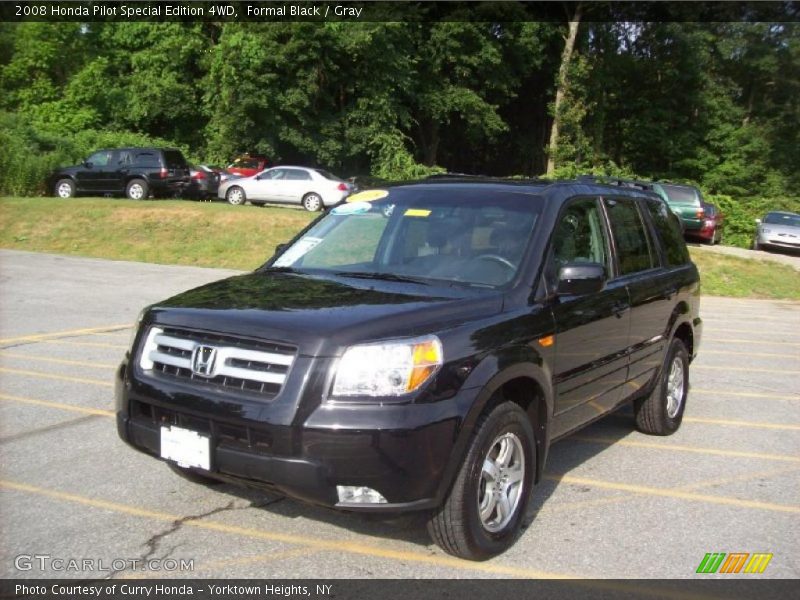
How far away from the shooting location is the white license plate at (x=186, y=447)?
3443 mm

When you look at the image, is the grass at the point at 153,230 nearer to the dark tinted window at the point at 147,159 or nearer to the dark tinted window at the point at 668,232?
the dark tinted window at the point at 147,159

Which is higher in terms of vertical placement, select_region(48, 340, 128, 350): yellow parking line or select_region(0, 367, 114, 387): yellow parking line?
select_region(0, 367, 114, 387): yellow parking line

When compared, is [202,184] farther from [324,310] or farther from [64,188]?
[324,310]

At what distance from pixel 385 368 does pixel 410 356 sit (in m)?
0.12

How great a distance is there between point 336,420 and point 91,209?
838 inches

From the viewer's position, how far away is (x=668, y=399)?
6.05 meters

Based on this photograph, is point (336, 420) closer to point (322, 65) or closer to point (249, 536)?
point (249, 536)

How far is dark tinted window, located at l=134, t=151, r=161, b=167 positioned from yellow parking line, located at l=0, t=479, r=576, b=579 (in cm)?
2270

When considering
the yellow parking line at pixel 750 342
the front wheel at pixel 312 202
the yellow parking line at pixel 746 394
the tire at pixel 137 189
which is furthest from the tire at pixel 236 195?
the yellow parking line at pixel 746 394

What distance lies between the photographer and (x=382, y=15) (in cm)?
3831

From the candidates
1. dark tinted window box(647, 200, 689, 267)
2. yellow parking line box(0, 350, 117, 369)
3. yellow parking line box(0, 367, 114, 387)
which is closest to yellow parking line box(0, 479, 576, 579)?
yellow parking line box(0, 367, 114, 387)

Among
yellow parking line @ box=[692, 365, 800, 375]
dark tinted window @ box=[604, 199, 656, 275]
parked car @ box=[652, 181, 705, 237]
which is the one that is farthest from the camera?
parked car @ box=[652, 181, 705, 237]

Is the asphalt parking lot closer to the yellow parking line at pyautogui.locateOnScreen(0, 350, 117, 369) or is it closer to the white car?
the yellow parking line at pyautogui.locateOnScreen(0, 350, 117, 369)

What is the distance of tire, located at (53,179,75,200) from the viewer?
2642 cm
